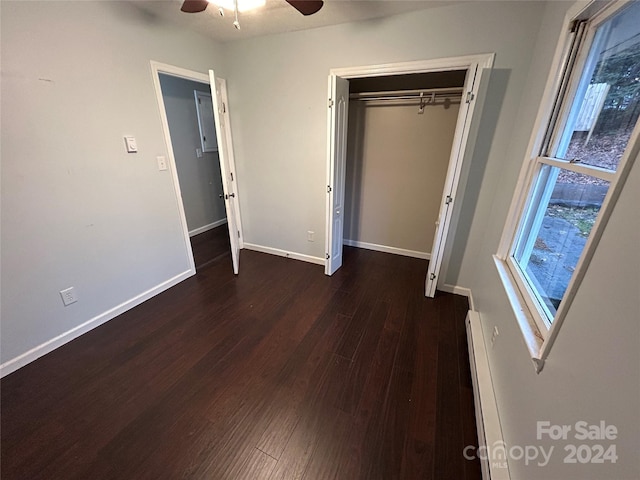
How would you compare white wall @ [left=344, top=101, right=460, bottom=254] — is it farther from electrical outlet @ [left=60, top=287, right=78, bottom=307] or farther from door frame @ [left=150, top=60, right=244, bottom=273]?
electrical outlet @ [left=60, top=287, right=78, bottom=307]

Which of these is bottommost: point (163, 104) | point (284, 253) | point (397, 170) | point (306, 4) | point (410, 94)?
point (284, 253)

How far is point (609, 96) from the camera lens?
1018 mm

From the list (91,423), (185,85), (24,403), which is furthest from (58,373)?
(185,85)

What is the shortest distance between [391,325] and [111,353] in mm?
2160

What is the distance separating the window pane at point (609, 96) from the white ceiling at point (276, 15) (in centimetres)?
123

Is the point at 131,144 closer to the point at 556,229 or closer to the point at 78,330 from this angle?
the point at 78,330

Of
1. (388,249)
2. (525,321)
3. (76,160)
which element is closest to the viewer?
(525,321)

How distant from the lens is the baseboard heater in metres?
1.10

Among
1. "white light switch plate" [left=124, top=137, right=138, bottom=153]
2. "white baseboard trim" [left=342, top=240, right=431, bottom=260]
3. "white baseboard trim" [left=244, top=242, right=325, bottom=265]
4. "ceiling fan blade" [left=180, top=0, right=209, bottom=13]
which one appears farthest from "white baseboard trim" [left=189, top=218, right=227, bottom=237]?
"ceiling fan blade" [left=180, top=0, right=209, bottom=13]

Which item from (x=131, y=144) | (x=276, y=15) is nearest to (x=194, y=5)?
(x=276, y=15)

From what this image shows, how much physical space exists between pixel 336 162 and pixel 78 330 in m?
2.61

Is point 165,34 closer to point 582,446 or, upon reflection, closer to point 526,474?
point 582,446

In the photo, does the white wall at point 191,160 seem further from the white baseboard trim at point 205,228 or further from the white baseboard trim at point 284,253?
the white baseboard trim at point 284,253

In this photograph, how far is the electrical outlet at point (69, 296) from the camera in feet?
6.19
